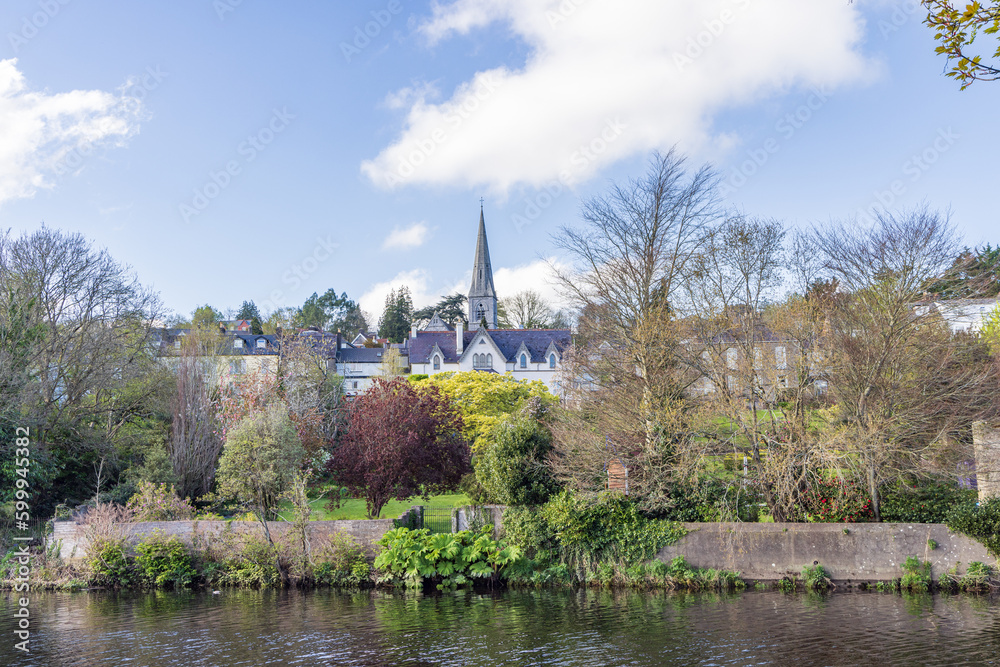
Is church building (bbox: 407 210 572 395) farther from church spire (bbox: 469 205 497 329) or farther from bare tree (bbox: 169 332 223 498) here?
bare tree (bbox: 169 332 223 498)

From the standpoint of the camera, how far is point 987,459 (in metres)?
17.6

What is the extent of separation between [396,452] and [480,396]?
1158 cm

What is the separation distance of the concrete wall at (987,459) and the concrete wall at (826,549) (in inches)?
58.1

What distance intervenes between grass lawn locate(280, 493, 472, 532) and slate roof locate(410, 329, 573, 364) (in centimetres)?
4170

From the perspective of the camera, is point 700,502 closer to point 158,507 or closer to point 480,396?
point 480,396

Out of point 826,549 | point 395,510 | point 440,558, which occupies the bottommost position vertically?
point 826,549

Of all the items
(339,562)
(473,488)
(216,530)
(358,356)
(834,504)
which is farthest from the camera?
(358,356)

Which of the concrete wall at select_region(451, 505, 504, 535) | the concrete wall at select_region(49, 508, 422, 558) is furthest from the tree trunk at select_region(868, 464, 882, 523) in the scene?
the concrete wall at select_region(49, 508, 422, 558)

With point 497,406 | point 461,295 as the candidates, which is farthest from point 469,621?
point 461,295

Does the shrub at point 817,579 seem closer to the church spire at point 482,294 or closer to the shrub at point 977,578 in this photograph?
the shrub at point 977,578

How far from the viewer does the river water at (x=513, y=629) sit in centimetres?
1253

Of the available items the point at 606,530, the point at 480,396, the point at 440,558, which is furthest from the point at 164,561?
the point at 480,396

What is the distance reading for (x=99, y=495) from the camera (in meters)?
23.0

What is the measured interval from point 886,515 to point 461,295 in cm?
8612
